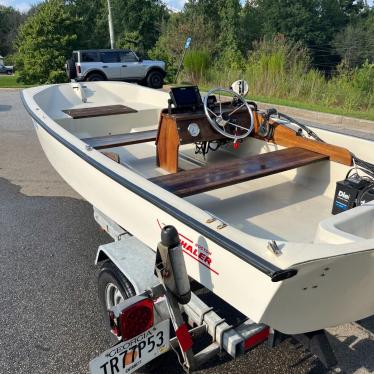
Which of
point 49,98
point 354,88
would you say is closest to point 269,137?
point 49,98

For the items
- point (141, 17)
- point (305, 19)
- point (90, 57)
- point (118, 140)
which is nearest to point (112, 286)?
point (118, 140)

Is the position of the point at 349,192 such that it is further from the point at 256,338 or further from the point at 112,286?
the point at 112,286

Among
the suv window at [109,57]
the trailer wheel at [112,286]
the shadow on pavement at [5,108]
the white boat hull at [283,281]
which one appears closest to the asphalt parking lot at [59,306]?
the trailer wheel at [112,286]

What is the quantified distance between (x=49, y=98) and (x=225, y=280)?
5120 millimetres

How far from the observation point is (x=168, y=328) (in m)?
1.98

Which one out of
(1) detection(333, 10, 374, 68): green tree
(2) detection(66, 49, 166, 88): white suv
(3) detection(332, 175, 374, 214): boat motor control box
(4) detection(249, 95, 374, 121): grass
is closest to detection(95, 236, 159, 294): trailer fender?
(3) detection(332, 175, 374, 214): boat motor control box

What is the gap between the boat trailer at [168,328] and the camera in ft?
5.71

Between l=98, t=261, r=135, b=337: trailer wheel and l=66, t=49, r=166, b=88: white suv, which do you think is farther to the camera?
l=66, t=49, r=166, b=88: white suv

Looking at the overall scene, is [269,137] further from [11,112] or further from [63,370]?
[11,112]

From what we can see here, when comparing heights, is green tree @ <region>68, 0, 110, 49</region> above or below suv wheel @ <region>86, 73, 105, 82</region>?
above

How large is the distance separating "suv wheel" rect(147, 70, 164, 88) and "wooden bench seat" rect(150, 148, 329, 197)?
13.3m

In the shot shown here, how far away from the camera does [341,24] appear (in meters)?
46.6

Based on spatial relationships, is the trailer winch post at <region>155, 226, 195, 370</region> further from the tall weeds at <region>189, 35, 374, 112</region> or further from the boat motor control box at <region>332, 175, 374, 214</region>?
the tall weeds at <region>189, 35, 374, 112</region>

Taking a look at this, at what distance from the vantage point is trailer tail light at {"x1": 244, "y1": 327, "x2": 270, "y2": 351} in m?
1.89
